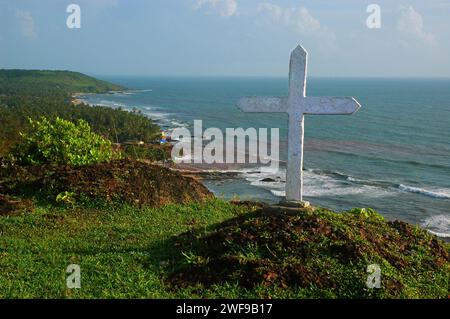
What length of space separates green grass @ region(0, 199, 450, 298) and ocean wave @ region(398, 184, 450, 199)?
25.7 m

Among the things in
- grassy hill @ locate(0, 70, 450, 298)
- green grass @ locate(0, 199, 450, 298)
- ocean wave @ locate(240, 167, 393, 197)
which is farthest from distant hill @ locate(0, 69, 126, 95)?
green grass @ locate(0, 199, 450, 298)

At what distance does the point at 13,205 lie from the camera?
11430 mm

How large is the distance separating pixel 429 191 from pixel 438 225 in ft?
27.1

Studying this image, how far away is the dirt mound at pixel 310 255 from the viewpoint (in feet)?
22.5

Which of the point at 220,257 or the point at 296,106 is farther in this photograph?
the point at 296,106

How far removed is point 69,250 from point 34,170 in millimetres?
5899

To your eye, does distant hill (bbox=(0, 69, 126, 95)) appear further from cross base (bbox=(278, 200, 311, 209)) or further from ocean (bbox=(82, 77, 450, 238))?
cross base (bbox=(278, 200, 311, 209))

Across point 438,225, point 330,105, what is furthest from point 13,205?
point 438,225

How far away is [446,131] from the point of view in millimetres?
62688

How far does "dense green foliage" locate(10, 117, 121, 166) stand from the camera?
579 inches

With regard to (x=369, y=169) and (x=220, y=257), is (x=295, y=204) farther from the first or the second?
(x=369, y=169)

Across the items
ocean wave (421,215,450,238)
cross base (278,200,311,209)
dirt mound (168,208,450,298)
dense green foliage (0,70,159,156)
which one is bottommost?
ocean wave (421,215,450,238)

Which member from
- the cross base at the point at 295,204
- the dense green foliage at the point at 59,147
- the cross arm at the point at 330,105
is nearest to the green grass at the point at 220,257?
the cross base at the point at 295,204
